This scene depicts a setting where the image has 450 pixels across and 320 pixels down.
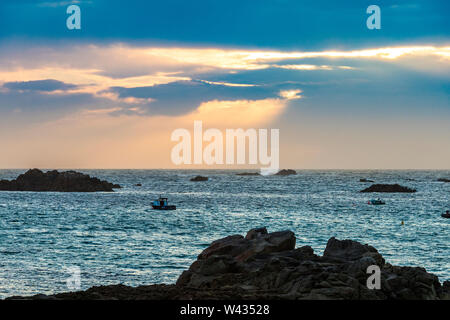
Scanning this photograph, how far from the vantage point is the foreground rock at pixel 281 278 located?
22234mm

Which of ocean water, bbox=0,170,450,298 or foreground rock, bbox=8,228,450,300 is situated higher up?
foreground rock, bbox=8,228,450,300

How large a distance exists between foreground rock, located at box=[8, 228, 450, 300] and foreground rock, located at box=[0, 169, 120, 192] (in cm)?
13792

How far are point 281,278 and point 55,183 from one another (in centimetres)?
15116

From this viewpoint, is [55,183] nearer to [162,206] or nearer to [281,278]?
[162,206]

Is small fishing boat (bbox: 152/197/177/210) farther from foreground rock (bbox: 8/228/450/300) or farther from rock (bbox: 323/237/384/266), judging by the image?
rock (bbox: 323/237/384/266)

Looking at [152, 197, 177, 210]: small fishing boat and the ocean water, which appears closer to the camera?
the ocean water

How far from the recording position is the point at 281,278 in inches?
974

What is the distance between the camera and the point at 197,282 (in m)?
26.8

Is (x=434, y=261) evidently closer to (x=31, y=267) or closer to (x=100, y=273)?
(x=100, y=273)

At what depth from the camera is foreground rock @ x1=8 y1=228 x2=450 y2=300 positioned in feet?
72.9

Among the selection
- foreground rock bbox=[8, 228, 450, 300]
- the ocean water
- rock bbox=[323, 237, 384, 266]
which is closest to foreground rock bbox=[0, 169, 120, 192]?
the ocean water
